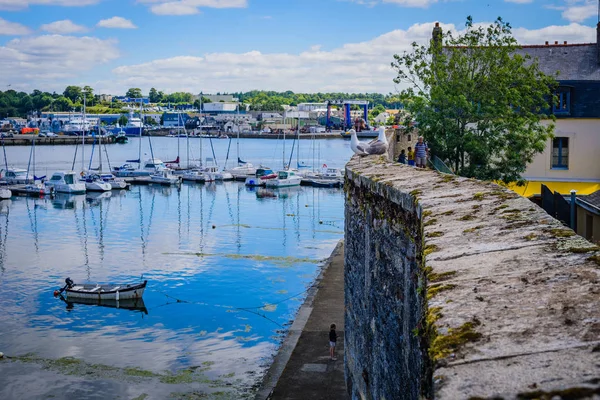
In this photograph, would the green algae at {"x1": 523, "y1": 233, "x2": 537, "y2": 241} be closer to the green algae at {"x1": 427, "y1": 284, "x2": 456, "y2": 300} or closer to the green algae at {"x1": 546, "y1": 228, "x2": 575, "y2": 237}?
the green algae at {"x1": 546, "y1": 228, "x2": 575, "y2": 237}

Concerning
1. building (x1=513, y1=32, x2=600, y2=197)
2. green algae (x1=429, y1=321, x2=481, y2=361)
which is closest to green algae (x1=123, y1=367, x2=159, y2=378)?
building (x1=513, y1=32, x2=600, y2=197)

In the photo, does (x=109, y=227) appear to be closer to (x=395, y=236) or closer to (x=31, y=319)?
(x=31, y=319)

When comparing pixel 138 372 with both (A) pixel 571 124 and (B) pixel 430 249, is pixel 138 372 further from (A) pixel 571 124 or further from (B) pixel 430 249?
(B) pixel 430 249

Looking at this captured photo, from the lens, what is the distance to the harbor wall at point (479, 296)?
330 centimetres

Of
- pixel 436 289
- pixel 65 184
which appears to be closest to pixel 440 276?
pixel 436 289

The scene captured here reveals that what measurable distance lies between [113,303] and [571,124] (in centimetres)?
2487

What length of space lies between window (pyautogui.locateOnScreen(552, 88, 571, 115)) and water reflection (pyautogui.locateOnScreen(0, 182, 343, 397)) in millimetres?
15216

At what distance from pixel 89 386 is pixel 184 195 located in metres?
69.1

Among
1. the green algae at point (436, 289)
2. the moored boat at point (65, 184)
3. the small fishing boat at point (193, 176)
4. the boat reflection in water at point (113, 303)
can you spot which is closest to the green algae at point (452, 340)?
the green algae at point (436, 289)

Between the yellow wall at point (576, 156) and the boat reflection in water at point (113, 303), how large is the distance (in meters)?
21.1

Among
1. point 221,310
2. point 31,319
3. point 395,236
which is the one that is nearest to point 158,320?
point 221,310

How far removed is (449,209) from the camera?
709 cm

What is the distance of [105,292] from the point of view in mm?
40875

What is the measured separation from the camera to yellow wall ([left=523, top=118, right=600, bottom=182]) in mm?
30125
